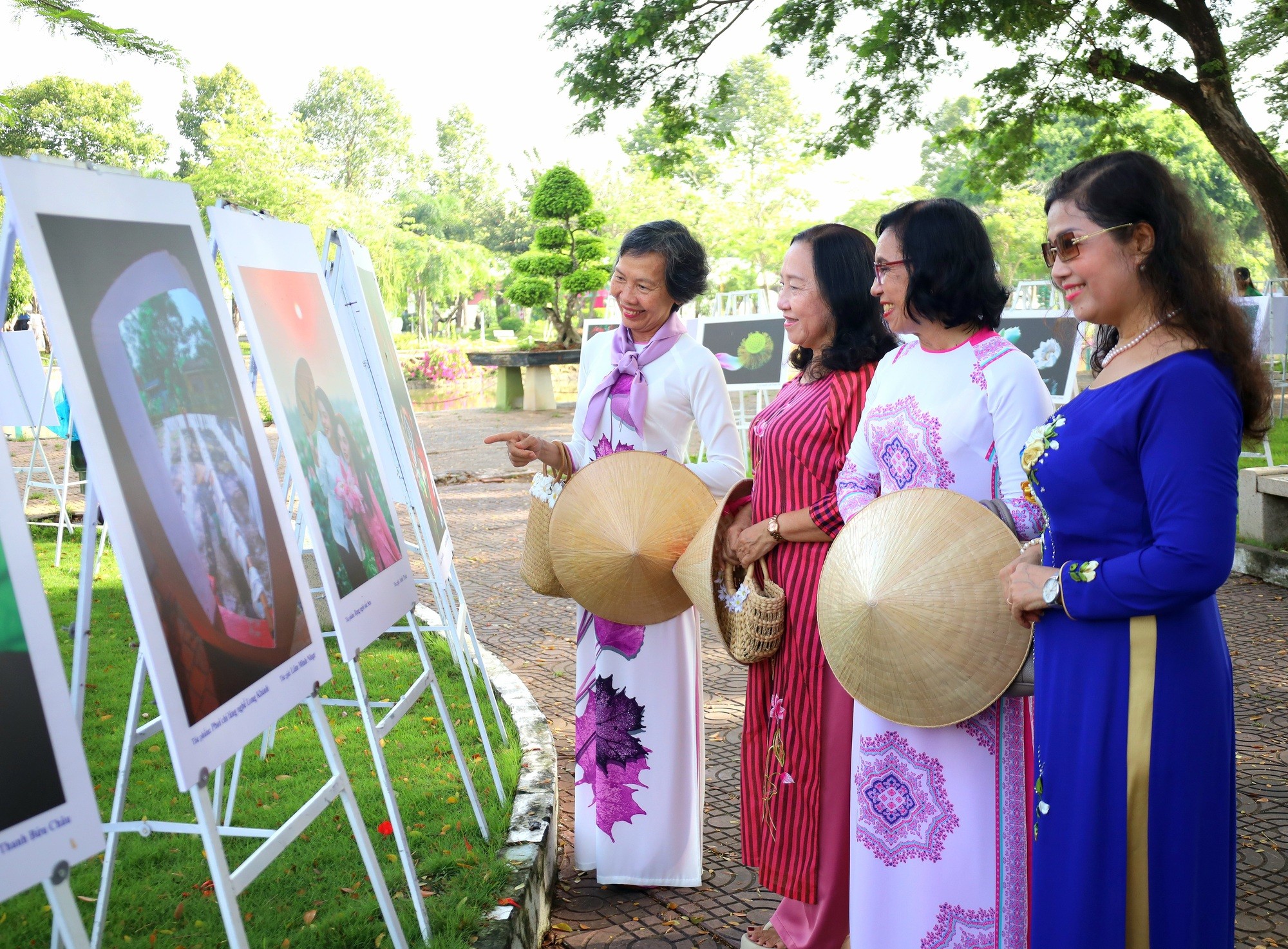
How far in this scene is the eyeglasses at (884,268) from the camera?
7.30 ft

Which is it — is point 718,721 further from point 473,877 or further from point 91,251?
point 91,251

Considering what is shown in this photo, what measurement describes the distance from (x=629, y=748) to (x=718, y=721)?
1.72m

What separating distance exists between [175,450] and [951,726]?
1.62 m

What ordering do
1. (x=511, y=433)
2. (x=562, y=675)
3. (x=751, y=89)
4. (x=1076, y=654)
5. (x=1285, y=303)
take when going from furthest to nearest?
(x=751, y=89)
(x=1285, y=303)
(x=562, y=675)
(x=511, y=433)
(x=1076, y=654)

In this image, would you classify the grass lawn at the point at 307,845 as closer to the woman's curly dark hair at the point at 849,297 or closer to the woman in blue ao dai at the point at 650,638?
the woman in blue ao dai at the point at 650,638

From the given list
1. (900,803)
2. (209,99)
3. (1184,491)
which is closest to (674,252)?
(900,803)

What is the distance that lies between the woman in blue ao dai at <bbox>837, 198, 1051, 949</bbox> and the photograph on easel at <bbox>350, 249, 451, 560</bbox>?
2170 millimetres

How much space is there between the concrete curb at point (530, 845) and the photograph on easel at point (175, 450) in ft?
2.74

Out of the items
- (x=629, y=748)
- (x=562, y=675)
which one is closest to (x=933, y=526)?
(x=629, y=748)

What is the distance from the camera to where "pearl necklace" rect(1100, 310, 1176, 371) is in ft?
5.59

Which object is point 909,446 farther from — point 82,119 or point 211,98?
point 211,98

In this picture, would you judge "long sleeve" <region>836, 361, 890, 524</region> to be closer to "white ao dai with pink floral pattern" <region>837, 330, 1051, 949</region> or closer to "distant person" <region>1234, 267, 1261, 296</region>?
"white ao dai with pink floral pattern" <region>837, 330, 1051, 949</region>

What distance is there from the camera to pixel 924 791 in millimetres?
2152

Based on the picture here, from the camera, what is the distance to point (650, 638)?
9.98 feet
